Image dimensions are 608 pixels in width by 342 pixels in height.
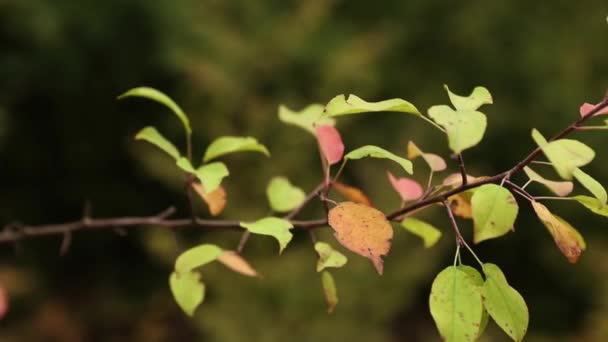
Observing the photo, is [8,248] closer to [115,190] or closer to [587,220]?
[115,190]

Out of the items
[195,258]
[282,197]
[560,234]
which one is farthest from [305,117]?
[560,234]

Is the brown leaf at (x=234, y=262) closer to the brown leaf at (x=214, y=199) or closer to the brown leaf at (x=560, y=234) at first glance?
the brown leaf at (x=214, y=199)

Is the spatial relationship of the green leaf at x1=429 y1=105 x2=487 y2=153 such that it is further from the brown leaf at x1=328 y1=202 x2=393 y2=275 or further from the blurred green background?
the blurred green background

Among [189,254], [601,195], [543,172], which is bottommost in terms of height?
[543,172]

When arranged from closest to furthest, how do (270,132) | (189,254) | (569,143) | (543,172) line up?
1. (569,143)
2. (189,254)
3. (270,132)
4. (543,172)

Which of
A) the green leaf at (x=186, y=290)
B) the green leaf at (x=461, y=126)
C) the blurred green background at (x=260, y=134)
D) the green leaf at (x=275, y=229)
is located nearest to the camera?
the green leaf at (x=461, y=126)

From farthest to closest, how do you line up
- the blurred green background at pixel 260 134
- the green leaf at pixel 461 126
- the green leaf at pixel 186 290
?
1. the blurred green background at pixel 260 134
2. the green leaf at pixel 186 290
3. the green leaf at pixel 461 126

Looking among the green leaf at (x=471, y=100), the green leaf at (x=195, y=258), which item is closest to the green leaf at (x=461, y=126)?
the green leaf at (x=471, y=100)

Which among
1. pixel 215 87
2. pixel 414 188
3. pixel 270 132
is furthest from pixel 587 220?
pixel 414 188
